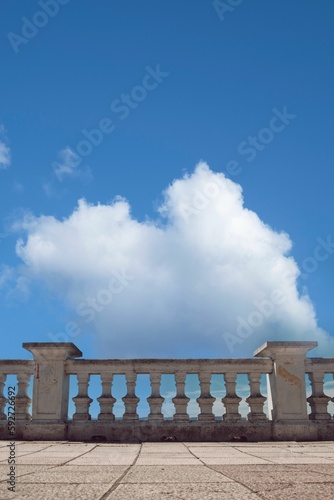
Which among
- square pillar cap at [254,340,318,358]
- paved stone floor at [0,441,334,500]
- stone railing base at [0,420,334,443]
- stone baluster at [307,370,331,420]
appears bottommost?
paved stone floor at [0,441,334,500]

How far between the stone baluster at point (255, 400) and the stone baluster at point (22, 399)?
3375 millimetres

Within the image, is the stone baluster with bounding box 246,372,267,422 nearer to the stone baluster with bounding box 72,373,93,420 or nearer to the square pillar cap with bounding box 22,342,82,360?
the stone baluster with bounding box 72,373,93,420

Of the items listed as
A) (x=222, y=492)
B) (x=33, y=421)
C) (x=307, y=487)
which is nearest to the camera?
(x=222, y=492)

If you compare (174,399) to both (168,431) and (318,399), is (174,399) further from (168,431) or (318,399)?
(318,399)

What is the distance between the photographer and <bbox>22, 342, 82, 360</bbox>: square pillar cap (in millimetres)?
7391

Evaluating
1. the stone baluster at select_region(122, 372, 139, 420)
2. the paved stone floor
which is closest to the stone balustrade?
the stone baluster at select_region(122, 372, 139, 420)

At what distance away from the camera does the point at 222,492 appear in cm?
257

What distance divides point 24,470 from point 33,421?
3.86 meters

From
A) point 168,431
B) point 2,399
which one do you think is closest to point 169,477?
point 168,431

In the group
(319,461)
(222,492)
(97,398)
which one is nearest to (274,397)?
(97,398)

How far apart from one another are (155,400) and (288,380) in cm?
205

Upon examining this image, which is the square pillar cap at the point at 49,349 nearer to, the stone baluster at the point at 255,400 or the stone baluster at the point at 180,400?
the stone baluster at the point at 180,400

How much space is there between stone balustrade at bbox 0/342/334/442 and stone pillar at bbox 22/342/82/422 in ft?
0.05

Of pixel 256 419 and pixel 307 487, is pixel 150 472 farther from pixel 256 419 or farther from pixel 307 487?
pixel 256 419
